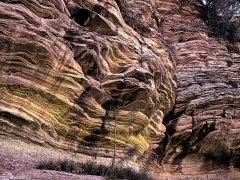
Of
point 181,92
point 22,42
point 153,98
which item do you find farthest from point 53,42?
point 181,92

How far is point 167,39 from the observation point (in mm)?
25469

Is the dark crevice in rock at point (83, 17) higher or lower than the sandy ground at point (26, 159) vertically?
higher

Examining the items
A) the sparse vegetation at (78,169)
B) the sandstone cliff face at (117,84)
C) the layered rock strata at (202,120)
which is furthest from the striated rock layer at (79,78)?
the sparse vegetation at (78,169)

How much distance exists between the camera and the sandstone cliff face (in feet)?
40.6

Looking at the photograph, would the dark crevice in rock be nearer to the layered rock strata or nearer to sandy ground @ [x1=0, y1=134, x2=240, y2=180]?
sandy ground @ [x1=0, y1=134, x2=240, y2=180]

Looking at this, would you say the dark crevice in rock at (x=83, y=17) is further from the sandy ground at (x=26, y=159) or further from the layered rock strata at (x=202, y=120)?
the layered rock strata at (x=202, y=120)

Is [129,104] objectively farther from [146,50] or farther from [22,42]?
[22,42]

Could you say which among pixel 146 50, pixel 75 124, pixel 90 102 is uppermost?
pixel 146 50

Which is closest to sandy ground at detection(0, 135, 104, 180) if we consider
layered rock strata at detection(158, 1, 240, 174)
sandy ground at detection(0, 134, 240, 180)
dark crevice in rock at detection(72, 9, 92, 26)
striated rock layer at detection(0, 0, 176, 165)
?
sandy ground at detection(0, 134, 240, 180)

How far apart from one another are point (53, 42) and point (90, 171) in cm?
586

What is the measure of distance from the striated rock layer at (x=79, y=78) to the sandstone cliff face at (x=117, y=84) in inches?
1.9

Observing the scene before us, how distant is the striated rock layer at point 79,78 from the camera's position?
12.1m

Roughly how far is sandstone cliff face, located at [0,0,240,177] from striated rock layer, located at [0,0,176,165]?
5cm

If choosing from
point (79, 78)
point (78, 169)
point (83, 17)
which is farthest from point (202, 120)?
point (78, 169)
